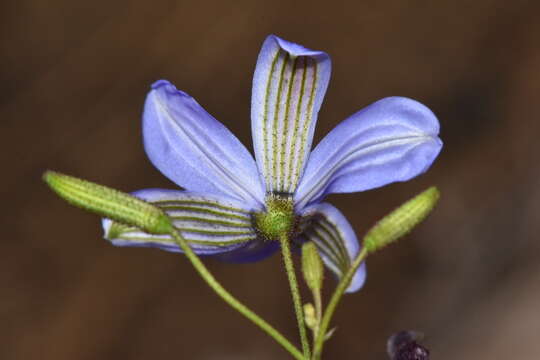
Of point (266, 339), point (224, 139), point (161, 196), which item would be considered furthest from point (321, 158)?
point (266, 339)

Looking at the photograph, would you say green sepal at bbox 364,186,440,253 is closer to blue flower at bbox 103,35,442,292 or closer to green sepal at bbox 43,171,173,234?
blue flower at bbox 103,35,442,292

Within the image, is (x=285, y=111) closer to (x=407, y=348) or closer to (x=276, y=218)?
(x=276, y=218)

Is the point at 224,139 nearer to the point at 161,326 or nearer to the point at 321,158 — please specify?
the point at 321,158

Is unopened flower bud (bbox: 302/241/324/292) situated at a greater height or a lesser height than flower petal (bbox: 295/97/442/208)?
lesser

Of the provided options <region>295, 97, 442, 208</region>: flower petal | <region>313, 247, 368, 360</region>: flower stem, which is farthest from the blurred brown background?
<region>313, 247, 368, 360</region>: flower stem

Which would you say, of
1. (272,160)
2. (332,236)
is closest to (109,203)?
(272,160)

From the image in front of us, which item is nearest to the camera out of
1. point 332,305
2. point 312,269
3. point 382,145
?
point 332,305

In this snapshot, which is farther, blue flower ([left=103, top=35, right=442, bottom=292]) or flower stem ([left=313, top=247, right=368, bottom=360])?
blue flower ([left=103, top=35, right=442, bottom=292])
